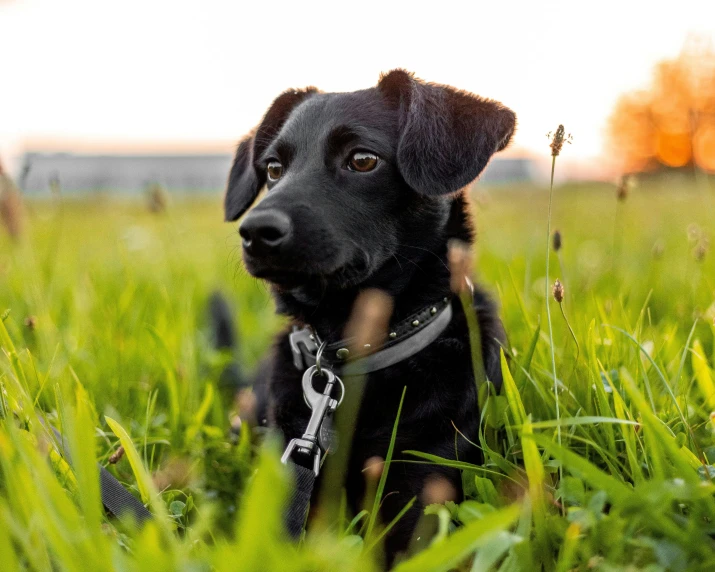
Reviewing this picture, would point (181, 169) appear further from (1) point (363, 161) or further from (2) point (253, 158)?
(1) point (363, 161)

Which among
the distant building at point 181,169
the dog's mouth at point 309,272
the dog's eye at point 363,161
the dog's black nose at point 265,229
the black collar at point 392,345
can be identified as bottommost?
the distant building at point 181,169

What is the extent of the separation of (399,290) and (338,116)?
706 mm

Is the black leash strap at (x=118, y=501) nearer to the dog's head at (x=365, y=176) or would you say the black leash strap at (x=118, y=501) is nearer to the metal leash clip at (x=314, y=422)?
the metal leash clip at (x=314, y=422)

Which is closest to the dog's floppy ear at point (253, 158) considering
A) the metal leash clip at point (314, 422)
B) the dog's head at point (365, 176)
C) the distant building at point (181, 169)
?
the dog's head at point (365, 176)

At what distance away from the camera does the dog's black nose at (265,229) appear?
5.67 feet

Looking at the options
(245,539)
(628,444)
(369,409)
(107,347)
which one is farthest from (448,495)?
(107,347)

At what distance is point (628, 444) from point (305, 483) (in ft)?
2.65

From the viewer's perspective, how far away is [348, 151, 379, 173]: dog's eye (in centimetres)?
210

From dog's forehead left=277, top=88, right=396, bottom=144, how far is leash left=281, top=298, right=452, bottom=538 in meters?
0.72

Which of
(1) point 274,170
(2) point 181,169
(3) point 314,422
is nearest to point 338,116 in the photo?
(1) point 274,170

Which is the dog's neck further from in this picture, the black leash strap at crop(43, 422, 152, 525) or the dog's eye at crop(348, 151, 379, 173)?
the black leash strap at crop(43, 422, 152, 525)

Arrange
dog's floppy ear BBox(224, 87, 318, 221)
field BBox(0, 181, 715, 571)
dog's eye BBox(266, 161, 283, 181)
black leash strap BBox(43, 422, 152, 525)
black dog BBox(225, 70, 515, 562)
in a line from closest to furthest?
→ field BBox(0, 181, 715, 571), black leash strap BBox(43, 422, 152, 525), black dog BBox(225, 70, 515, 562), dog's eye BBox(266, 161, 283, 181), dog's floppy ear BBox(224, 87, 318, 221)

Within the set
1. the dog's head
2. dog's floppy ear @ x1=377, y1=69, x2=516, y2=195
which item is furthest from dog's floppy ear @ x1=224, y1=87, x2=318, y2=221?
dog's floppy ear @ x1=377, y1=69, x2=516, y2=195

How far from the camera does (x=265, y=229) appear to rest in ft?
5.72
